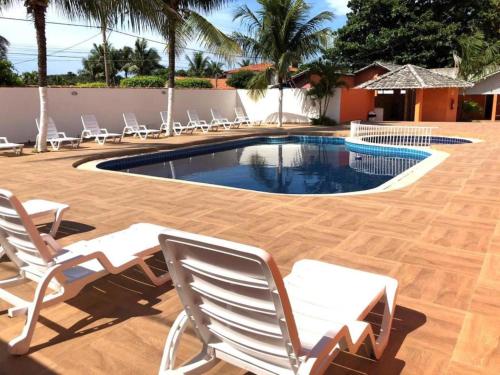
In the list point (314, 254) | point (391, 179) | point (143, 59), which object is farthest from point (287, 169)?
point (143, 59)

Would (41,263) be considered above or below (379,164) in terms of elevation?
above

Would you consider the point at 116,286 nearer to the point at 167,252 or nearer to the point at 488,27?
the point at 167,252

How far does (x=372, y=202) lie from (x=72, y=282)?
443 cm

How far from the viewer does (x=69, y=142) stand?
14.1 metres

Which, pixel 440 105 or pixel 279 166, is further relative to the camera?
pixel 440 105

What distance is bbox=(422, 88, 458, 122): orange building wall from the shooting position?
24.9 m

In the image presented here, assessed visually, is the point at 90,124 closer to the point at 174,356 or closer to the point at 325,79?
the point at 325,79

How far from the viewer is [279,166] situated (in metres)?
12.4

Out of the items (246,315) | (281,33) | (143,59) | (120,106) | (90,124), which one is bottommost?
(246,315)

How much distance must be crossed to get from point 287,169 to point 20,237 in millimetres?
9374

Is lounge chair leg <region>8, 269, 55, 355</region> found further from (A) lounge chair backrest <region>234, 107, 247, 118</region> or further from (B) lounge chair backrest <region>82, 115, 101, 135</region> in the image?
(A) lounge chair backrest <region>234, 107, 247, 118</region>

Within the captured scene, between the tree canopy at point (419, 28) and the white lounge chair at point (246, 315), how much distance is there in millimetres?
33657

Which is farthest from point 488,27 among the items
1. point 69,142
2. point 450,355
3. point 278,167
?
point 450,355

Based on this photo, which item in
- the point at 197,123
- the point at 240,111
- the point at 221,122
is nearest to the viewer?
the point at 197,123
